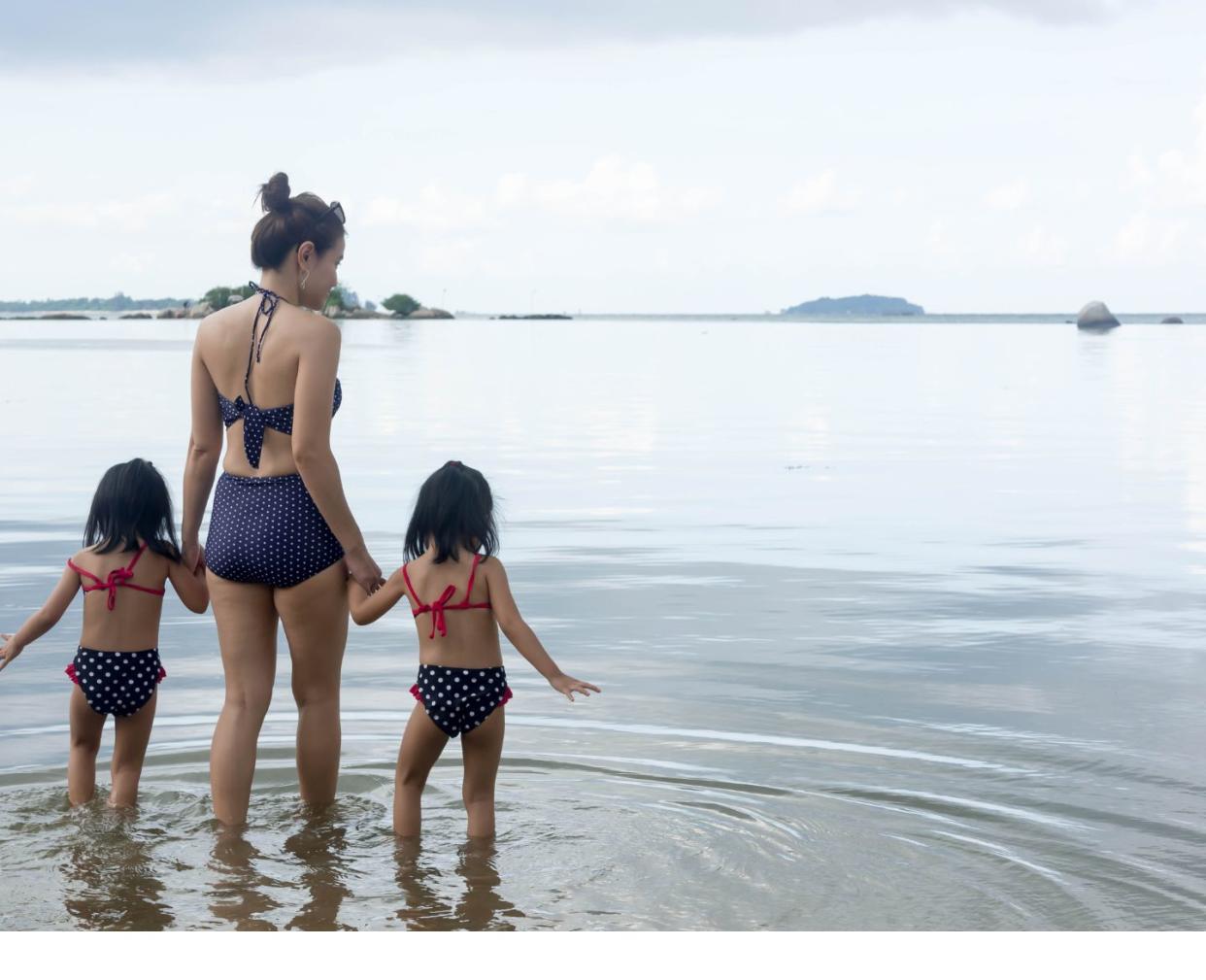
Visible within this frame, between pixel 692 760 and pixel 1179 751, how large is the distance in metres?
2.13

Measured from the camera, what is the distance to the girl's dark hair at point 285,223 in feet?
17.7

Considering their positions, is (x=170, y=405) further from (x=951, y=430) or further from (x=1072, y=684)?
(x=1072, y=684)

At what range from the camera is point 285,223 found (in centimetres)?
542

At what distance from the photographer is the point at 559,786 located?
610 cm

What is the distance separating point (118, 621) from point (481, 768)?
1577 millimetres

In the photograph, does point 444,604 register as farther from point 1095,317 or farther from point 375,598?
point 1095,317

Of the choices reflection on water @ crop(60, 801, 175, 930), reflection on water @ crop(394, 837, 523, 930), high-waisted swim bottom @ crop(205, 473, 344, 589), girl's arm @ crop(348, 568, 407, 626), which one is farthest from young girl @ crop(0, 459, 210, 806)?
reflection on water @ crop(394, 837, 523, 930)

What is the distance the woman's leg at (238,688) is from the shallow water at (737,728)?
0.56ft

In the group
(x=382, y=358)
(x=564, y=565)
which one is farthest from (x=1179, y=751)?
(x=382, y=358)

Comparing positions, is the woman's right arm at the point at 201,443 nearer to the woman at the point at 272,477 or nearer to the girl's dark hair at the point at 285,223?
the woman at the point at 272,477

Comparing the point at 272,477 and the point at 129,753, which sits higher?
the point at 272,477

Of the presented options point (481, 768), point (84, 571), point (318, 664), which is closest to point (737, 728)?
point (481, 768)

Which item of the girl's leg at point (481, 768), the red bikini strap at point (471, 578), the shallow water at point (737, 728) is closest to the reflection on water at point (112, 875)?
the shallow water at point (737, 728)

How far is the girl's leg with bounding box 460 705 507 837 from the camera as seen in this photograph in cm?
541
